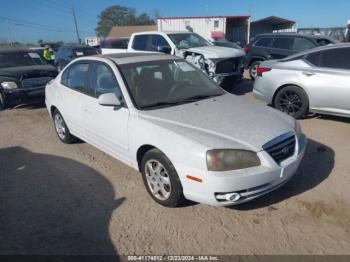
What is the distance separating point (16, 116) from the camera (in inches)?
302

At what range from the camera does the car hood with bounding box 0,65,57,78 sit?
7.93 m

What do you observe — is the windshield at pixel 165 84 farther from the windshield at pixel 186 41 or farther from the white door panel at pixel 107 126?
the windshield at pixel 186 41

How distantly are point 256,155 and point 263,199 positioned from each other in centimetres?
84

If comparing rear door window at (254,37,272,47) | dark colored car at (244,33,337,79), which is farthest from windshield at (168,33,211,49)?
rear door window at (254,37,272,47)

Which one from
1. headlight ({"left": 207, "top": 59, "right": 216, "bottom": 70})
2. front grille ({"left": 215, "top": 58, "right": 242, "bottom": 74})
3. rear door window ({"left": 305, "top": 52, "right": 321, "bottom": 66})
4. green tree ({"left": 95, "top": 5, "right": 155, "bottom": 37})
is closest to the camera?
rear door window ({"left": 305, "top": 52, "right": 321, "bottom": 66})

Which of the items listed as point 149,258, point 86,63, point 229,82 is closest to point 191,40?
point 229,82

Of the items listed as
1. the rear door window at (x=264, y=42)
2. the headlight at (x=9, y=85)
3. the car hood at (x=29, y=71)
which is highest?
the rear door window at (x=264, y=42)

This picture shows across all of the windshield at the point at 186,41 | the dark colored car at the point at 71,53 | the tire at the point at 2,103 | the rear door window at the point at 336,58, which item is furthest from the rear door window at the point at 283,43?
the dark colored car at the point at 71,53

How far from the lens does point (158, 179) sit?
10.5 feet

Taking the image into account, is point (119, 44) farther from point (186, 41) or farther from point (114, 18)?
point (114, 18)

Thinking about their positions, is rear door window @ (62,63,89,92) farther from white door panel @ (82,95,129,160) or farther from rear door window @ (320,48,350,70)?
rear door window @ (320,48,350,70)

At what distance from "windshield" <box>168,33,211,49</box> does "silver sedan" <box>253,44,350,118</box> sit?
322cm

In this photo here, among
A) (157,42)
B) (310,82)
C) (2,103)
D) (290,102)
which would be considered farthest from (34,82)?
(310,82)

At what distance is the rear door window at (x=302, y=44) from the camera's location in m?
9.32
